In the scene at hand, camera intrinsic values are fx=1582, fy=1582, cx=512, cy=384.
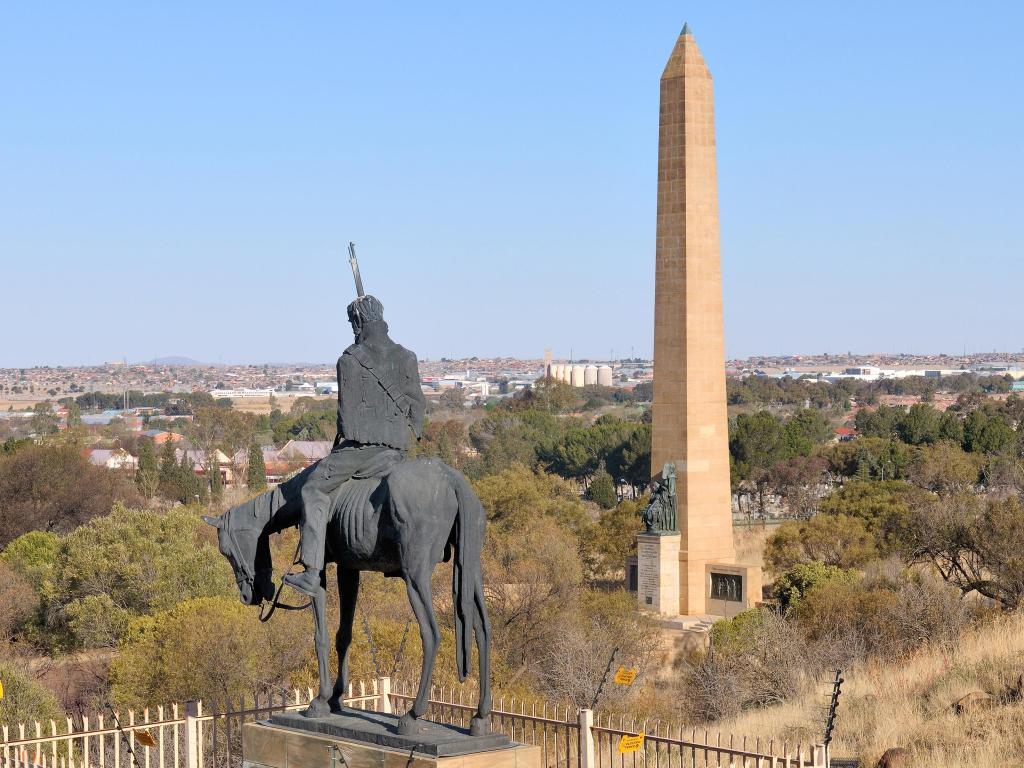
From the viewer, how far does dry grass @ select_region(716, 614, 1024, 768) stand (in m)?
14.8

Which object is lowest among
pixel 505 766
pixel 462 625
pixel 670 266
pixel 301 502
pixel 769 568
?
pixel 769 568

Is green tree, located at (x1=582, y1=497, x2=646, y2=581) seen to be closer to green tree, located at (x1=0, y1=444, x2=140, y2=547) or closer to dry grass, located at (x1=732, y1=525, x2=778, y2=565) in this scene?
dry grass, located at (x1=732, y1=525, x2=778, y2=565)

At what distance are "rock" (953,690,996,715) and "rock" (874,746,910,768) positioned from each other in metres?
1.75

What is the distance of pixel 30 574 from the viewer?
3816 cm

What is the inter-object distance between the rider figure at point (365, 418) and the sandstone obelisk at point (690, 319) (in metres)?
24.6

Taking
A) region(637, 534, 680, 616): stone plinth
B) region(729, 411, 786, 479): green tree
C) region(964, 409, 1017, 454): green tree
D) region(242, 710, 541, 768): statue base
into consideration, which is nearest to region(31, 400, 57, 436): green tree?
region(729, 411, 786, 479): green tree

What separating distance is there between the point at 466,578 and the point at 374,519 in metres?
0.73

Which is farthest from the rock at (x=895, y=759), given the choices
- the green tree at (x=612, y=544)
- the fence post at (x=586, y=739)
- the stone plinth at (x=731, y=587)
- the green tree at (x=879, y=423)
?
the green tree at (x=879, y=423)

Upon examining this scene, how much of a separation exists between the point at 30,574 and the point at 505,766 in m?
30.7

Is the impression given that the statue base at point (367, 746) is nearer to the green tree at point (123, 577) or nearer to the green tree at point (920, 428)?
the green tree at point (123, 577)

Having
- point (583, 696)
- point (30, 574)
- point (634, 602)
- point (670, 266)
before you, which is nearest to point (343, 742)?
point (583, 696)

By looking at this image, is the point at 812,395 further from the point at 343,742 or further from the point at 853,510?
the point at 343,742

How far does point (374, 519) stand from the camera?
10.3m

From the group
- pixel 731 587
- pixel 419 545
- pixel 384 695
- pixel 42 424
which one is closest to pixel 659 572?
pixel 731 587
